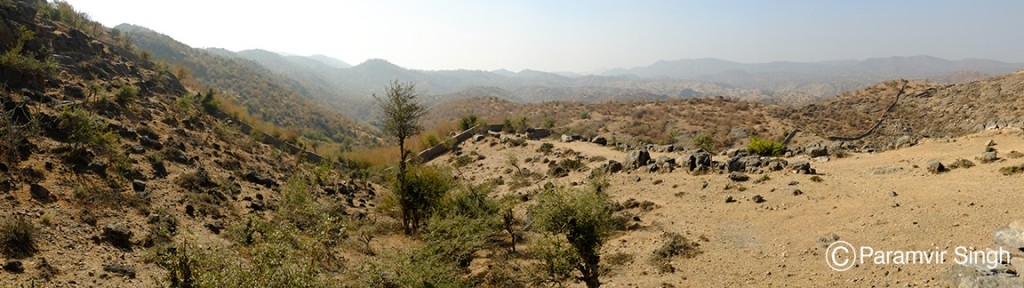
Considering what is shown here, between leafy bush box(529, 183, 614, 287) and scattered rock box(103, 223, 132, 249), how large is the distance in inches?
393

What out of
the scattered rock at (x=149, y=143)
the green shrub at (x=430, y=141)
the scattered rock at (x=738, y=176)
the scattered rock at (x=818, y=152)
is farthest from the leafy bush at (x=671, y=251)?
the green shrub at (x=430, y=141)

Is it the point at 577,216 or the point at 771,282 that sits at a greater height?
the point at 577,216

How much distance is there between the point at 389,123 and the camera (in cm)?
1631

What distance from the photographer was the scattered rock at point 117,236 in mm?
11094

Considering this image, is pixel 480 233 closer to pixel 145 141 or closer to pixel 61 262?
pixel 61 262

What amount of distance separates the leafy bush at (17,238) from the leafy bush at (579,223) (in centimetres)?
1039

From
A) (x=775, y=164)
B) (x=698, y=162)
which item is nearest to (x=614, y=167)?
(x=698, y=162)

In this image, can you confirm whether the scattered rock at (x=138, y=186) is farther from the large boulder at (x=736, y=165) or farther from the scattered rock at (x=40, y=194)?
the large boulder at (x=736, y=165)

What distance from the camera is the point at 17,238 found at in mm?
9312

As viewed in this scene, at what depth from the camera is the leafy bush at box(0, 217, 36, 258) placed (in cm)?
912

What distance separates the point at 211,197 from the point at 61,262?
22.1 feet

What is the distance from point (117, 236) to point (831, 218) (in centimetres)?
1848

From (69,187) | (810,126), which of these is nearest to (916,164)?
(69,187)

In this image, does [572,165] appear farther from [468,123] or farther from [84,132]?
[84,132]
